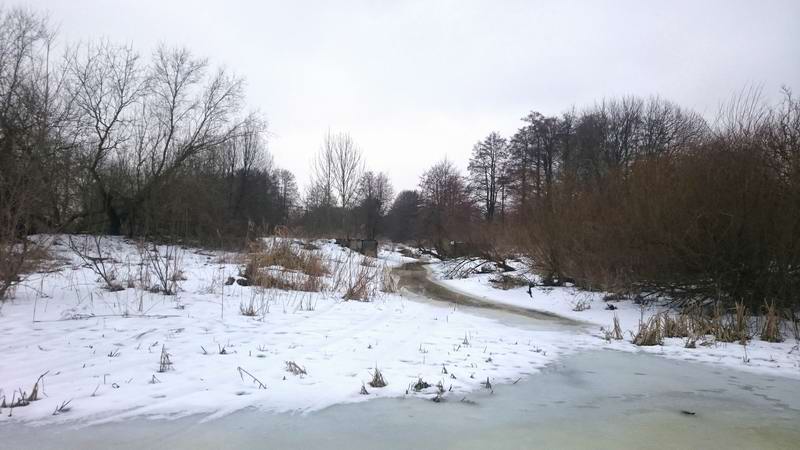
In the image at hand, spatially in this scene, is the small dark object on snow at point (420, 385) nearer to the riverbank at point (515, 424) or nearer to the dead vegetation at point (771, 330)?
the riverbank at point (515, 424)

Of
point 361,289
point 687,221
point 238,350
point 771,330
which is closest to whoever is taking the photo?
point 238,350

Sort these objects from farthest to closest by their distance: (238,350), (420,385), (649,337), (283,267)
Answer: (283,267), (649,337), (238,350), (420,385)

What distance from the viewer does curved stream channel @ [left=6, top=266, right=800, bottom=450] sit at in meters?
2.99

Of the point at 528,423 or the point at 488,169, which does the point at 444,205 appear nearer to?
the point at 488,169

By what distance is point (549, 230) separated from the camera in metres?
14.3

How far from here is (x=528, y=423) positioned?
3533 mm

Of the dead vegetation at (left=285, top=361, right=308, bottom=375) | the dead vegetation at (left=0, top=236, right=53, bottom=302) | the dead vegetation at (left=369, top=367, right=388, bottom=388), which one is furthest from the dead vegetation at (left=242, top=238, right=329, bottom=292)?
the dead vegetation at (left=369, top=367, right=388, bottom=388)

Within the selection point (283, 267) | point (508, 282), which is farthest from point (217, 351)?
point (508, 282)

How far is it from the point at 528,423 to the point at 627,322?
6.67 m

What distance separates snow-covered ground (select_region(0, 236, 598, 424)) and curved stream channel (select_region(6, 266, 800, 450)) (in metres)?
0.23

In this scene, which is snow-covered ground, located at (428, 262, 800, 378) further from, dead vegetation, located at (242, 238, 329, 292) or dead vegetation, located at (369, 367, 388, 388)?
dead vegetation, located at (242, 238, 329, 292)

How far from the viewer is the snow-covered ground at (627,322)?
5.79 m

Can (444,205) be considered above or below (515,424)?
above

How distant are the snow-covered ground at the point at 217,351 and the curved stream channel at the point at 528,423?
0.23 meters
